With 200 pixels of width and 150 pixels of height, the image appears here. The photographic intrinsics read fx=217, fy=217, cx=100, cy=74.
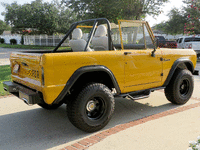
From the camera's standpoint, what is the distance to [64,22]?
36.2m

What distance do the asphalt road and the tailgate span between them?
0.82 m

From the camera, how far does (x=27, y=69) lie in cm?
368

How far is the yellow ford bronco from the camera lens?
328cm

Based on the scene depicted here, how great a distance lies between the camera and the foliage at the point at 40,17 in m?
33.6

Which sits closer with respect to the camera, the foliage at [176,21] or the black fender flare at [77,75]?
the black fender flare at [77,75]

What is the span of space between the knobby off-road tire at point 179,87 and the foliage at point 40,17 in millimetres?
30171

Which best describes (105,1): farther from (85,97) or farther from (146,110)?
(85,97)

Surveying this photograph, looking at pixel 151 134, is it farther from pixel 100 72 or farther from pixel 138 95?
pixel 100 72

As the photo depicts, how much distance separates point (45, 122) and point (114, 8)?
1289 centimetres

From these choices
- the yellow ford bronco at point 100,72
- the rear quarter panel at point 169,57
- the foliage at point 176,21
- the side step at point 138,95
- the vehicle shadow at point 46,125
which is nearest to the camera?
the yellow ford bronco at point 100,72

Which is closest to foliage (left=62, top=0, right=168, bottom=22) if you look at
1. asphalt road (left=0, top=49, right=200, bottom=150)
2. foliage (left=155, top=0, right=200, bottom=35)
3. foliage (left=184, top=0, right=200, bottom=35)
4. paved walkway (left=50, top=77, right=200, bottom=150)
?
foliage (left=155, top=0, right=200, bottom=35)

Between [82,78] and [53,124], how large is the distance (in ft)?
3.56

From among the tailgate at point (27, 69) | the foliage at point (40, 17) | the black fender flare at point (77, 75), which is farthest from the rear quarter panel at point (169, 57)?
the foliage at point (40, 17)

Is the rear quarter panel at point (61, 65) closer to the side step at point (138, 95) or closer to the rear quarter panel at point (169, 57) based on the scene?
the side step at point (138, 95)
